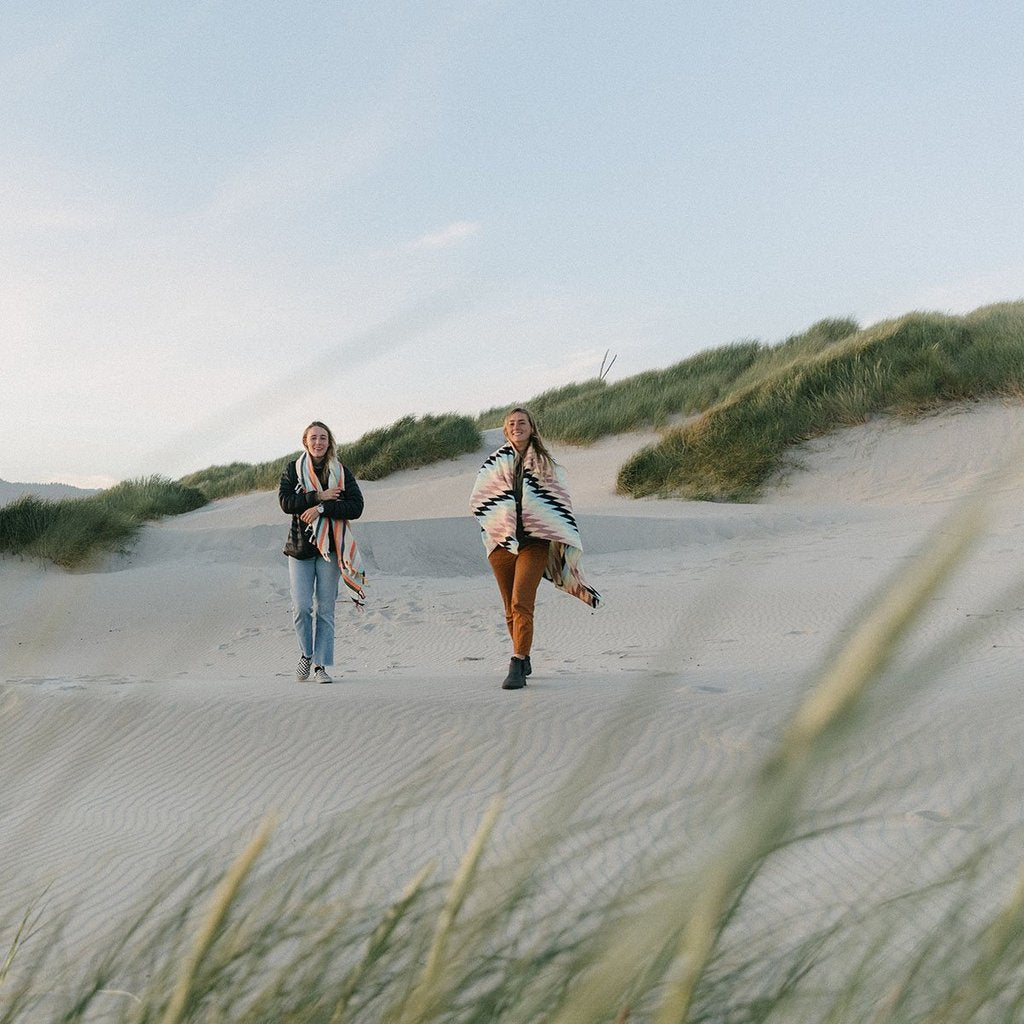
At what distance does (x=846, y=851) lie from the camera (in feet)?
12.1

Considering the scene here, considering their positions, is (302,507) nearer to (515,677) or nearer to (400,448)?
(515,677)

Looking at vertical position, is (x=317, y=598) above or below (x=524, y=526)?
below

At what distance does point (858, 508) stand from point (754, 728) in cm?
1043

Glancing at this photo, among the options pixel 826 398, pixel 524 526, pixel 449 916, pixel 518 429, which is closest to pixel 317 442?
pixel 518 429

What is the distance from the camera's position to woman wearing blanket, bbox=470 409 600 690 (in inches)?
269

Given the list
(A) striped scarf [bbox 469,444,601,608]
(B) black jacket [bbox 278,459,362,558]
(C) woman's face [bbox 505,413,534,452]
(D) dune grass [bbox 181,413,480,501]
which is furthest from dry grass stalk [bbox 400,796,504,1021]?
(D) dune grass [bbox 181,413,480,501]

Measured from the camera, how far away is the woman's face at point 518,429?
689 centimetres

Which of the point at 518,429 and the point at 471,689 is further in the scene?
the point at 518,429

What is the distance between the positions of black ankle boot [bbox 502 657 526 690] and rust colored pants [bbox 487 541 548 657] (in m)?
0.10

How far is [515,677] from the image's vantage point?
6.63 metres

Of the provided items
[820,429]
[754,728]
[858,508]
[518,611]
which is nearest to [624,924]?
[754,728]

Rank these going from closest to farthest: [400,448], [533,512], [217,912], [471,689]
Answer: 1. [217,912]
2. [471,689]
3. [533,512]
4. [400,448]

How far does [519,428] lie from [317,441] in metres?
1.41

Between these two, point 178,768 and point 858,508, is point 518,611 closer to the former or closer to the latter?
point 178,768
